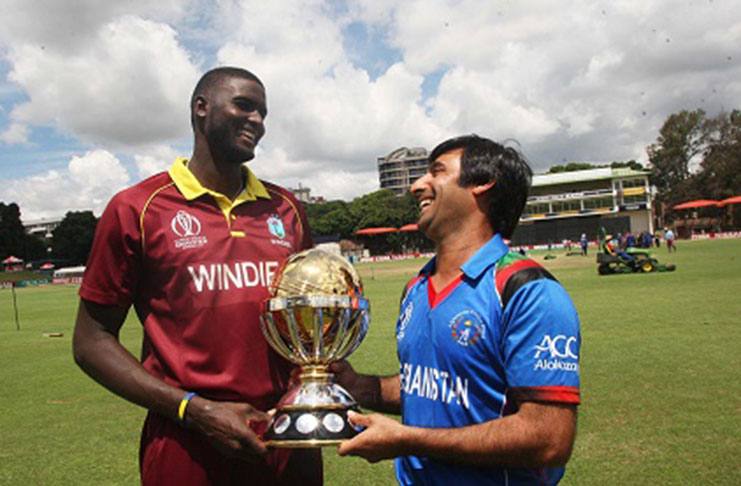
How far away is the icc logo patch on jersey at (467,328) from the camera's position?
1.81m

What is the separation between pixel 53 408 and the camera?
282 inches

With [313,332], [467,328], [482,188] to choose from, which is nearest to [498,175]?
[482,188]

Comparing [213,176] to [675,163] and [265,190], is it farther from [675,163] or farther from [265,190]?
[675,163]

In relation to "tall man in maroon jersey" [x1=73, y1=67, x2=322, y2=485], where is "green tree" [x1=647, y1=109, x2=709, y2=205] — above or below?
above

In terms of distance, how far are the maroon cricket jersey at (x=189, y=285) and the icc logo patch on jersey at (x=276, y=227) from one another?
0.11 meters

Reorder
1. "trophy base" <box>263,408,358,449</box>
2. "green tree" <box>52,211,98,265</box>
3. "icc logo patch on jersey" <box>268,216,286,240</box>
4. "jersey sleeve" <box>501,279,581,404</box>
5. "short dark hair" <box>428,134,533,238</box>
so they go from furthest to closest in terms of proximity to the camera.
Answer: "green tree" <box>52,211,98,265</box> → "icc logo patch on jersey" <box>268,216,286,240</box> → "short dark hair" <box>428,134,533,238</box> → "trophy base" <box>263,408,358,449</box> → "jersey sleeve" <box>501,279,581,404</box>

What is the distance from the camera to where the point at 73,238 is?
85.6 metres

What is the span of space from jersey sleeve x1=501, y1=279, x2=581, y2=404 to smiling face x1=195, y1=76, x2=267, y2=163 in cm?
127

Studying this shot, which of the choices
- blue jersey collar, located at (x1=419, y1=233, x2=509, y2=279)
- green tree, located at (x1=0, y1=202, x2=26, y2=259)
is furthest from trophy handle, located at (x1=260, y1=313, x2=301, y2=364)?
green tree, located at (x1=0, y1=202, x2=26, y2=259)

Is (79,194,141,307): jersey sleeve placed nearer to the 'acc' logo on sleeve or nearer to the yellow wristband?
the yellow wristband

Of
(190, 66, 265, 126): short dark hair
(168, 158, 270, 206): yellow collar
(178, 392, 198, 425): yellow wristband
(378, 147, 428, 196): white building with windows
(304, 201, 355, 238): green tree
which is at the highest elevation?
(378, 147, 428, 196): white building with windows

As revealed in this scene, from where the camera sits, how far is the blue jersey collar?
1.90 m

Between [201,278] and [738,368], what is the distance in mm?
7300

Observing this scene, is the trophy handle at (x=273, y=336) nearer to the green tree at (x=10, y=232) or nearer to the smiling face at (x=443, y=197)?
the smiling face at (x=443, y=197)
